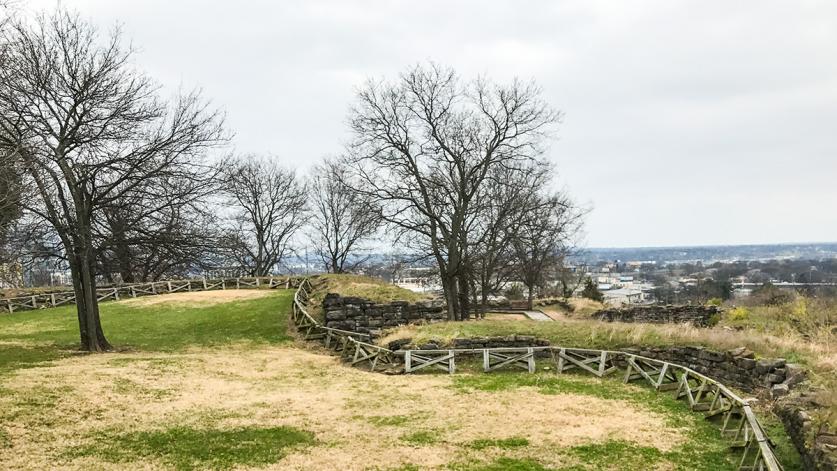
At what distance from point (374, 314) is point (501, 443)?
13.7 meters

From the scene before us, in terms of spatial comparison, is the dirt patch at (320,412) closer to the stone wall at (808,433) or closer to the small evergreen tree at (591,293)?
the stone wall at (808,433)

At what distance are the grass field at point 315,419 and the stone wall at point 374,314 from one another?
468 cm

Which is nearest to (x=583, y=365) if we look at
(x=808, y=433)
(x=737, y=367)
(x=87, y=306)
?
(x=737, y=367)

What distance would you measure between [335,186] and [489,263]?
1673 centimetres

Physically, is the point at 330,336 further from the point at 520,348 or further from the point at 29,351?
the point at 29,351

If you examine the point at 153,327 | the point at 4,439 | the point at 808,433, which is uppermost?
the point at 153,327

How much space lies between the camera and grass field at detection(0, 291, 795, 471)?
884 cm

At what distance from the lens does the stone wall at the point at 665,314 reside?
1054 inches

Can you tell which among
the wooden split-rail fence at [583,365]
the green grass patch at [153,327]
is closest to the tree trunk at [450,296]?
the wooden split-rail fence at [583,365]

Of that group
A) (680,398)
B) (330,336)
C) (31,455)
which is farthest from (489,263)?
(31,455)

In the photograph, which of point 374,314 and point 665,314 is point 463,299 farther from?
point 665,314

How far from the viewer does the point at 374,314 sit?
22.9 metres

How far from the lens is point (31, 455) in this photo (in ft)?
28.1

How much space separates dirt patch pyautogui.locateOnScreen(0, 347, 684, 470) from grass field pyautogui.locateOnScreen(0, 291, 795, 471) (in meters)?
0.04
